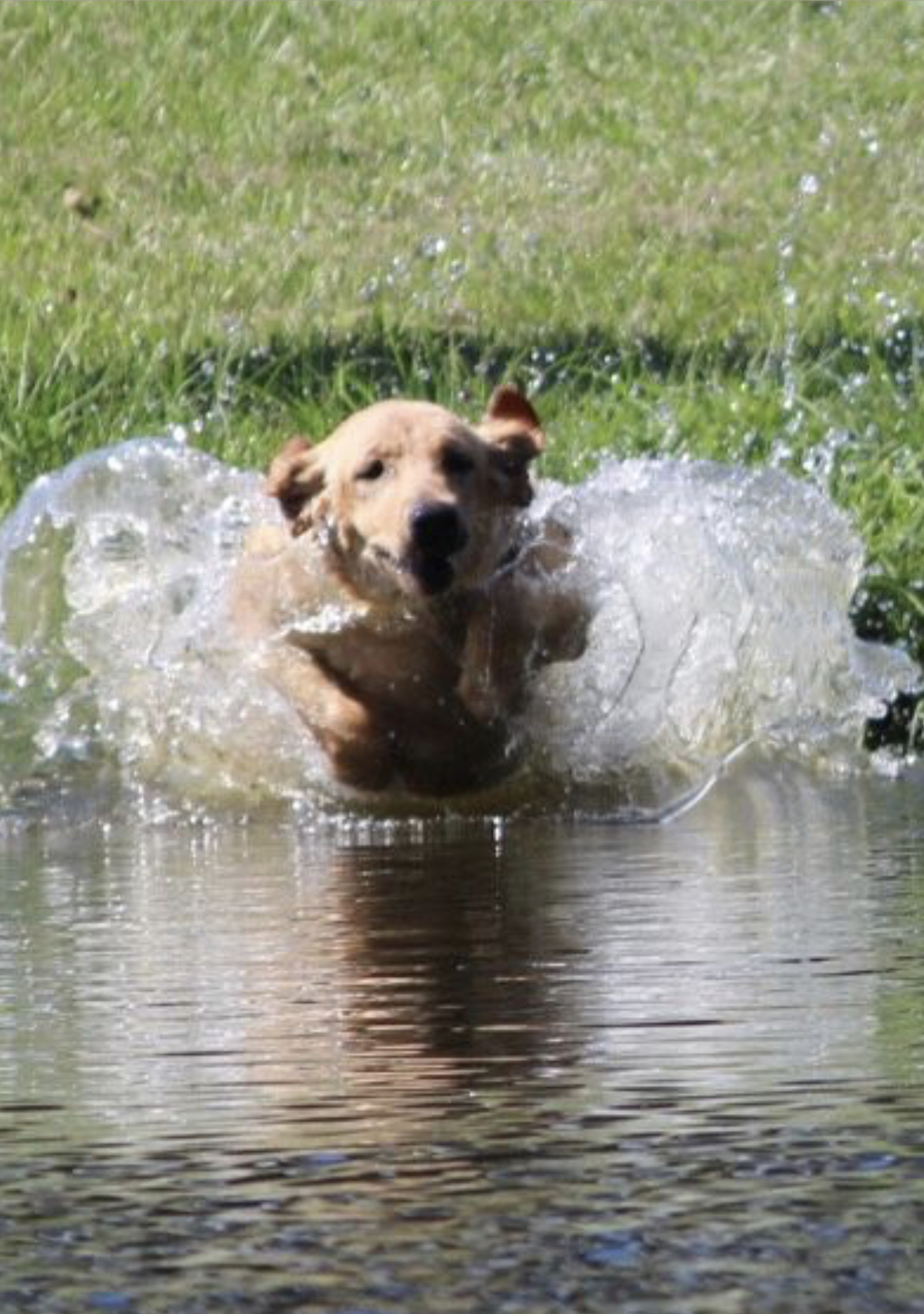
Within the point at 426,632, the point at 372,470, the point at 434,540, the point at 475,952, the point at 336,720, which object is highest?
the point at 372,470

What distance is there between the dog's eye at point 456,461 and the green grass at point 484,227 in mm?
1226

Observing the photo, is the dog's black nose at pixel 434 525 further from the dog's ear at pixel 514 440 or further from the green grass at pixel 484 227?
the green grass at pixel 484 227

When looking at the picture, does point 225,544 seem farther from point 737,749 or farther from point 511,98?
point 511,98

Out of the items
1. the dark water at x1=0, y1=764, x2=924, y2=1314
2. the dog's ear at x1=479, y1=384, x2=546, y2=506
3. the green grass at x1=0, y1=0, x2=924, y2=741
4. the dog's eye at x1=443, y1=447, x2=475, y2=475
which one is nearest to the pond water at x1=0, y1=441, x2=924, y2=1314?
the dark water at x1=0, y1=764, x2=924, y2=1314

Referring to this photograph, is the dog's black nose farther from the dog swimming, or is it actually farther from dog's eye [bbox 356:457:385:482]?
dog's eye [bbox 356:457:385:482]

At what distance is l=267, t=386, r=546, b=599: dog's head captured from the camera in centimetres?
707

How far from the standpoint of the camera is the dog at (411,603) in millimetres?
7246

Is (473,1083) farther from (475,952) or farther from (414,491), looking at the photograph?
(414,491)

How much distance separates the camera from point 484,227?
13195 mm

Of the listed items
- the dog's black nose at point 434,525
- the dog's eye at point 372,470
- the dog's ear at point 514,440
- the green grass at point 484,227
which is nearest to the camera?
the dog's black nose at point 434,525

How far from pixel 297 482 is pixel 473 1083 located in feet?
12.2

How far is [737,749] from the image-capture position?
7.54m

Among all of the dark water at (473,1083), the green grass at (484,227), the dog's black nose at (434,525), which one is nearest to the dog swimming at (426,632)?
the dog's black nose at (434,525)

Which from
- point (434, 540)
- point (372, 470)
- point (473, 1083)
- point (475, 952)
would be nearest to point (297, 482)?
point (372, 470)
